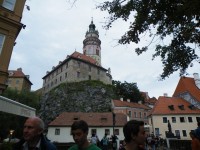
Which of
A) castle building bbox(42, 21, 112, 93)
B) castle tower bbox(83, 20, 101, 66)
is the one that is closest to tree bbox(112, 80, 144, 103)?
castle building bbox(42, 21, 112, 93)

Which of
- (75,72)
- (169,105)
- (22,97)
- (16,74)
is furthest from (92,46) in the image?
(169,105)

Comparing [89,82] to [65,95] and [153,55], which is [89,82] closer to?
[65,95]

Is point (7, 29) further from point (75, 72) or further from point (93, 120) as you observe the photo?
point (75, 72)

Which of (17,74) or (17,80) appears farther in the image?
(17,74)

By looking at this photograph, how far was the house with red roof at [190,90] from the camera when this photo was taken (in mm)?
47250

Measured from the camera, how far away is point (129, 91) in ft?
233

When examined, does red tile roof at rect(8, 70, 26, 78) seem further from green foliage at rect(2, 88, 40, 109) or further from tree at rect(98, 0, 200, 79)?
tree at rect(98, 0, 200, 79)

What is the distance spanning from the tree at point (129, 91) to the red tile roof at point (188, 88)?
18396 millimetres

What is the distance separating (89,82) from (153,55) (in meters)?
52.1

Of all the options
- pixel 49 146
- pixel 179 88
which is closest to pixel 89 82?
pixel 179 88

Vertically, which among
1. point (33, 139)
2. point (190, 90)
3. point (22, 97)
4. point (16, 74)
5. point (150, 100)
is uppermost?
point (16, 74)

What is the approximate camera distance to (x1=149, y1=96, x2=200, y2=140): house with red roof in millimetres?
43009

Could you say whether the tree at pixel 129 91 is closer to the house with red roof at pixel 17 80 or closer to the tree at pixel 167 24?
the house with red roof at pixel 17 80

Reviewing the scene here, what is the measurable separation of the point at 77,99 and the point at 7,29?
4401 centimetres
